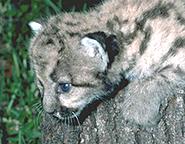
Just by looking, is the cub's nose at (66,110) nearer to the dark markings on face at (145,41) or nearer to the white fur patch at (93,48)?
the white fur patch at (93,48)

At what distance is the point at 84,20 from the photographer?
5145mm

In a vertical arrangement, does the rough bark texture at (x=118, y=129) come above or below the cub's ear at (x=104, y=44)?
below

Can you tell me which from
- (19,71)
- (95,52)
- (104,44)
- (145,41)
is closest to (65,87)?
(95,52)

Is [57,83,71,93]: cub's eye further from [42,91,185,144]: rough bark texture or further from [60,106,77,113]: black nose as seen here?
[42,91,185,144]: rough bark texture

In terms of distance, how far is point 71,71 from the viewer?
16.3ft

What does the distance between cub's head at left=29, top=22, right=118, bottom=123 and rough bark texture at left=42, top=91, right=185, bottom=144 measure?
17cm

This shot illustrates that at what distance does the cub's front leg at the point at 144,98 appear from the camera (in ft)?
15.2

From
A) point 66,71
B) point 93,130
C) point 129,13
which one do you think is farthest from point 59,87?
point 129,13

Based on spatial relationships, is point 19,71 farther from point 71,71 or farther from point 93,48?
point 93,48

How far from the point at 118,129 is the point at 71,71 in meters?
0.68

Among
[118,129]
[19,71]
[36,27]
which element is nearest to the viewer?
[118,129]

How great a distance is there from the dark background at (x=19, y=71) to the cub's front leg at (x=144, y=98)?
1.20 metres

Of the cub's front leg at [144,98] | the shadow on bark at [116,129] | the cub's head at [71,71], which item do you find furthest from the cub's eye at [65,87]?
the cub's front leg at [144,98]

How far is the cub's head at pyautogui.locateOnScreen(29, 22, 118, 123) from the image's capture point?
4.94m
